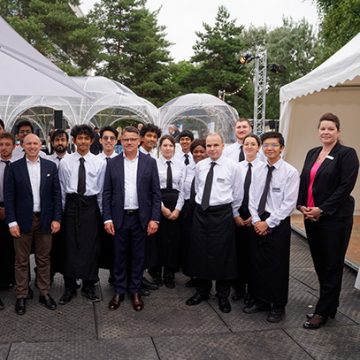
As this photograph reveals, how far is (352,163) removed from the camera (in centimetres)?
346

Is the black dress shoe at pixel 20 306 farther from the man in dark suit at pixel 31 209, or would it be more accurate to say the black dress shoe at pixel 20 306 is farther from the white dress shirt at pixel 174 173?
the white dress shirt at pixel 174 173

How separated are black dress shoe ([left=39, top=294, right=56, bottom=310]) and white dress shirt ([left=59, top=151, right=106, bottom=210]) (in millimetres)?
961

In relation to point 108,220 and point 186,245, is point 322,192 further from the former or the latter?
point 108,220

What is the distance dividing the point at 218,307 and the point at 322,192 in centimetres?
154

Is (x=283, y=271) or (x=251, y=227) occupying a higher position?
(x=251, y=227)

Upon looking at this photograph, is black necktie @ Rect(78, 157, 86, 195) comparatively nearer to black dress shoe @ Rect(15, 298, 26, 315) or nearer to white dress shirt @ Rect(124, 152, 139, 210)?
white dress shirt @ Rect(124, 152, 139, 210)

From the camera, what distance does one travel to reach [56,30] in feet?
85.3

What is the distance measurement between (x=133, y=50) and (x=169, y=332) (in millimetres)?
29643

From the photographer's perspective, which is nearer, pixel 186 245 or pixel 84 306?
pixel 84 306

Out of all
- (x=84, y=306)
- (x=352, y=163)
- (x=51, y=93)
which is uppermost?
(x=51, y=93)

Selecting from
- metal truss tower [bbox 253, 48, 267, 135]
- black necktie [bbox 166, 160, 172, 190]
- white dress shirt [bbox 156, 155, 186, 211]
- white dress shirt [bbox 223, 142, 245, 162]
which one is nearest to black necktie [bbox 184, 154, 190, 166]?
white dress shirt [bbox 156, 155, 186, 211]

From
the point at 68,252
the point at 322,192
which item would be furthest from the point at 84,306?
the point at 322,192

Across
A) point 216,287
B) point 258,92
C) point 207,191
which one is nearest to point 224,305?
point 216,287

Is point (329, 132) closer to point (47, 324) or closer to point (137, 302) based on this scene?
point (137, 302)
